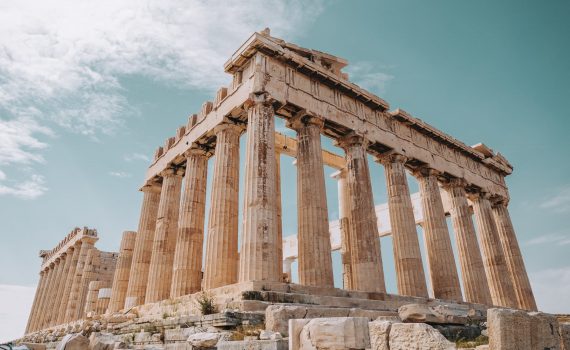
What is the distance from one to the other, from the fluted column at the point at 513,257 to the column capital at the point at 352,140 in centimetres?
1492

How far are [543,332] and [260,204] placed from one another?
396 inches

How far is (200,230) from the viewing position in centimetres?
1844

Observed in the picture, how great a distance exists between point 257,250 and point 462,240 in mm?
15439

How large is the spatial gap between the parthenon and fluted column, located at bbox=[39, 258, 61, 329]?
1528 centimetres

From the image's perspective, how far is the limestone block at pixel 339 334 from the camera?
5254 millimetres

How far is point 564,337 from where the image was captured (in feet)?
18.0

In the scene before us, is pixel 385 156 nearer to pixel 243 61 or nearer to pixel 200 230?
pixel 243 61

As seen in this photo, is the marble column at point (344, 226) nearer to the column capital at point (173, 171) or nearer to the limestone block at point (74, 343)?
the column capital at point (173, 171)

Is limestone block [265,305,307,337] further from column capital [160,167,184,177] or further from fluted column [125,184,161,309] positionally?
column capital [160,167,184,177]

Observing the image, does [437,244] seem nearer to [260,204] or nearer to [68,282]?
[260,204]

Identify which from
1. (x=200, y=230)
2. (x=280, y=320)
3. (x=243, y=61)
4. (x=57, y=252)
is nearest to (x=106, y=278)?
(x=57, y=252)

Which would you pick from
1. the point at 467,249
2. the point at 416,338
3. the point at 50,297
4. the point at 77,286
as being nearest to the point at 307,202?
the point at 416,338

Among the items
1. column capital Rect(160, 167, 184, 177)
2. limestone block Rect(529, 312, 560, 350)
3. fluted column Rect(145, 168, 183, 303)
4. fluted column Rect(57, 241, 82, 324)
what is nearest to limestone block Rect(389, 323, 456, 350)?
limestone block Rect(529, 312, 560, 350)

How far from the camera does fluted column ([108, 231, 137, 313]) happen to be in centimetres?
2247
